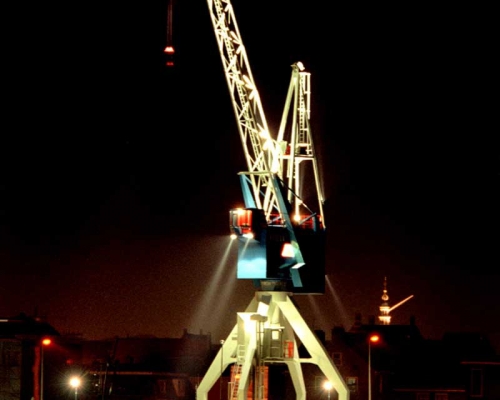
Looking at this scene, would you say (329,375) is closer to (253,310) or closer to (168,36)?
(253,310)

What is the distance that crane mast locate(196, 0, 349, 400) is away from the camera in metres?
42.3

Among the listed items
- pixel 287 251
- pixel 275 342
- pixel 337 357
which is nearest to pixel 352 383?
pixel 337 357

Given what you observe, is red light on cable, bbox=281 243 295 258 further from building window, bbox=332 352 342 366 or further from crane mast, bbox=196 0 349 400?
building window, bbox=332 352 342 366

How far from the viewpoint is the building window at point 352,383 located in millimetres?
61062

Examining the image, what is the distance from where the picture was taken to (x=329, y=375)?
4356 cm

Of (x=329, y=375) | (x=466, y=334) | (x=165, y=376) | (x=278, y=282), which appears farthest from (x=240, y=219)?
(x=466, y=334)

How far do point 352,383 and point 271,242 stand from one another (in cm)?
2099


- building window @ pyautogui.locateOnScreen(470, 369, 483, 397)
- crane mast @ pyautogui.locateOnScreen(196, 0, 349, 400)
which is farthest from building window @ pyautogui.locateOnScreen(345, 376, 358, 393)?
crane mast @ pyautogui.locateOnScreen(196, 0, 349, 400)

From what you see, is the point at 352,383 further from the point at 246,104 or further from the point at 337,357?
the point at 246,104

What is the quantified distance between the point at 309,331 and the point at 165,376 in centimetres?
2117

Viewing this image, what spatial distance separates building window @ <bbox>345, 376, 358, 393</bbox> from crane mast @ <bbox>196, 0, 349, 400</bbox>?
16360mm

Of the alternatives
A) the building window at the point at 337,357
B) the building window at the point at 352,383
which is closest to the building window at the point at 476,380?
the building window at the point at 352,383

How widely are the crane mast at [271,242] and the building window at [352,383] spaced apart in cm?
1636

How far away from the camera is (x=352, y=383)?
61.1 m
